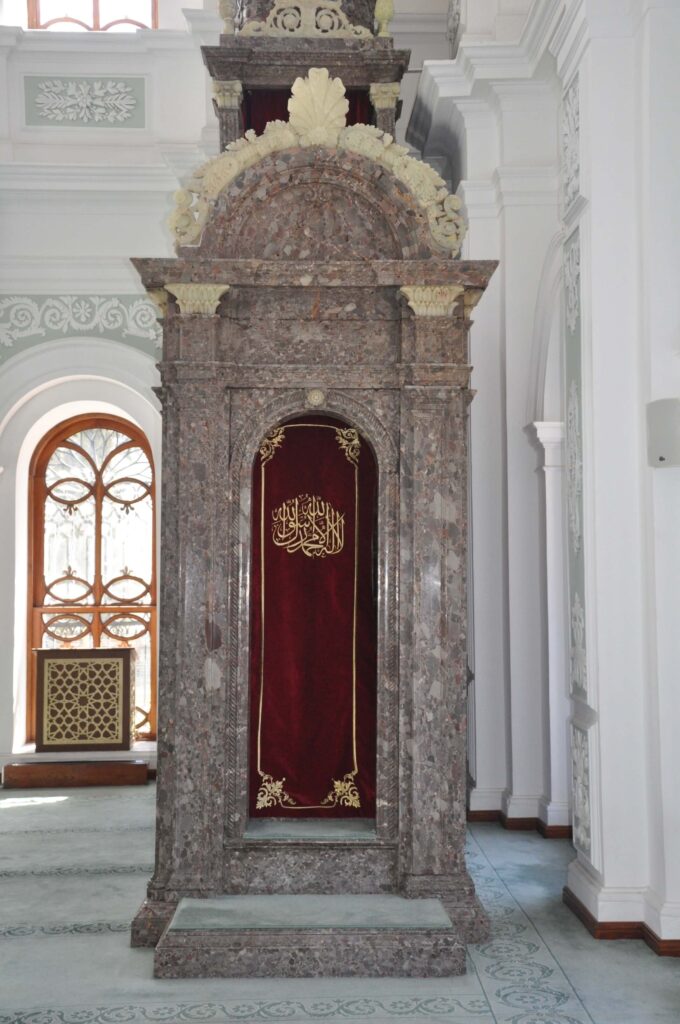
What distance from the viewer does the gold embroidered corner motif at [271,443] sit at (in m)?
4.25

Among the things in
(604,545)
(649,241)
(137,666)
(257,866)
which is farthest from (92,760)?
(649,241)

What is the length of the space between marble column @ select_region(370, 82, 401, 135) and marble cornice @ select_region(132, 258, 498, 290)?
1637 millimetres

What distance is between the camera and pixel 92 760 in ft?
23.4

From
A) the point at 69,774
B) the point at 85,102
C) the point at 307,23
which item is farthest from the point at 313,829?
the point at 85,102

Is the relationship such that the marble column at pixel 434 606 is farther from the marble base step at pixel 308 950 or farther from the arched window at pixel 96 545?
the arched window at pixel 96 545

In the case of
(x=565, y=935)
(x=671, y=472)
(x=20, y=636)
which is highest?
(x=671, y=472)

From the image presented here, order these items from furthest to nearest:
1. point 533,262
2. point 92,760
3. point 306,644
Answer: point 92,760
point 533,262
point 306,644

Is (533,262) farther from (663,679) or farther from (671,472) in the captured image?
(663,679)

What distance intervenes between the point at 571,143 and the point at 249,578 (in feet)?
7.83

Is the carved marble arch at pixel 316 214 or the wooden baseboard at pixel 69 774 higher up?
the carved marble arch at pixel 316 214

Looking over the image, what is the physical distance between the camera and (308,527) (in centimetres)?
426

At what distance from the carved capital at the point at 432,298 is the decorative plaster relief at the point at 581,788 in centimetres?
182

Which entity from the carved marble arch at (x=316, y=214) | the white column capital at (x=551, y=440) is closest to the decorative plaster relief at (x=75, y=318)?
the white column capital at (x=551, y=440)

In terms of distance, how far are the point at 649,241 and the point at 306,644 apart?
6.86ft
